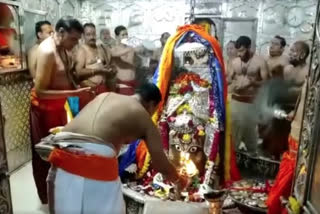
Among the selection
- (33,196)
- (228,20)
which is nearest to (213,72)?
(33,196)

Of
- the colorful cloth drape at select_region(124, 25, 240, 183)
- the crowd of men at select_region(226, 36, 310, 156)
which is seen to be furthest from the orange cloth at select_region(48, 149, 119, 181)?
the crowd of men at select_region(226, 36, 310, 156)

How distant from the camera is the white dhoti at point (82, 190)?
1.76m

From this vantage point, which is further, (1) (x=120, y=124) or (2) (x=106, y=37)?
(2) (x=106, y=37)

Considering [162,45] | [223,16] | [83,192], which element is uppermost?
[223,16]

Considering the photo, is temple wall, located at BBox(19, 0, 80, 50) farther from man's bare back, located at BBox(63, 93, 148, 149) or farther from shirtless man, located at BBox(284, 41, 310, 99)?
shirtless man, located at BBox(284, 41, 310, 99)

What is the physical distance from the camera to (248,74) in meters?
4.16

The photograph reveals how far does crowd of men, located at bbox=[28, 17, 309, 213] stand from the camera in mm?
1771

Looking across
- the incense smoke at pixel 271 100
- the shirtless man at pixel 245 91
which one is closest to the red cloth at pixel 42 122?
the shirtless man at pixel 245 91

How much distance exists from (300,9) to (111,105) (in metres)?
4.75

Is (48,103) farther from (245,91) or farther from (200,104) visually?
(245,91)

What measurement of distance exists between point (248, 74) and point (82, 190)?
9.66 ft

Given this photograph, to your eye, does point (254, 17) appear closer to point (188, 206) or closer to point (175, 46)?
point (175, 46)

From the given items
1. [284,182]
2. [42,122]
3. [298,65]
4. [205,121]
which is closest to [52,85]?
[42,122]

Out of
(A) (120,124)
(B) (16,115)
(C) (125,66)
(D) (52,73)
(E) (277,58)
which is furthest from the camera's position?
(C) (125,66)
